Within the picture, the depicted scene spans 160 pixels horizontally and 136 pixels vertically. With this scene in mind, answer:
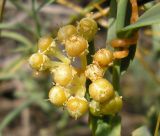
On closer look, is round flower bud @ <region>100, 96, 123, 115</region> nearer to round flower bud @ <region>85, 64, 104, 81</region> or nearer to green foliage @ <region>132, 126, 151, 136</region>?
round flower bud @ <region>85, 64, 104, 81</region>

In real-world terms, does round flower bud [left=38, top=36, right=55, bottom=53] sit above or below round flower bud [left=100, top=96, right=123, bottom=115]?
above

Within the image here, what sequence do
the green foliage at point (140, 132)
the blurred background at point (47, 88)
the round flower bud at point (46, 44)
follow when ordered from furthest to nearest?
the blurred background at point (47, 88), the green foliage at point (140, 132), the round flower bud at point (46, 44)

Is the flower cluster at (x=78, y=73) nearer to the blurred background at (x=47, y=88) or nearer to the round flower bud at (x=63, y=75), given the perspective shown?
the round flower bud at (x=63, y=75)

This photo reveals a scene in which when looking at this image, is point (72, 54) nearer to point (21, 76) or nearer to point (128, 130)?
point (21, 76)

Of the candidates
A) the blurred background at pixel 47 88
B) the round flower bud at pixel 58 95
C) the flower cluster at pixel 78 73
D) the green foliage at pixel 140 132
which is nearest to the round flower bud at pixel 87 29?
the flower cluster at pixel 78 73

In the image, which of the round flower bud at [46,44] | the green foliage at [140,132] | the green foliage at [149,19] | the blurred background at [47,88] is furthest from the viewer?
the blurred background at [47,88]

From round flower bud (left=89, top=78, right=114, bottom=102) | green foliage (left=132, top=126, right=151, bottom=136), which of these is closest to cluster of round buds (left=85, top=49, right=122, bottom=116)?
round flower bud (left=89, top=78, right=114, bottom=102)

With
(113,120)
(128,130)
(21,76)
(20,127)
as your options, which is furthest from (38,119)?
(113,120)

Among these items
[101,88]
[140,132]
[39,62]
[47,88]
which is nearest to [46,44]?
[39,62]
